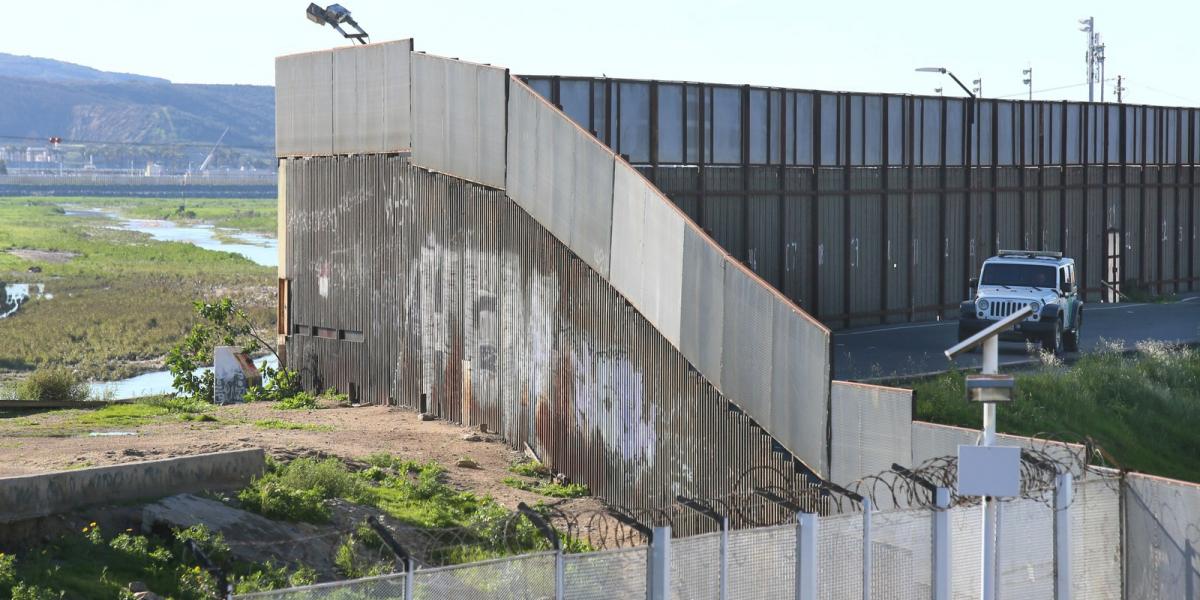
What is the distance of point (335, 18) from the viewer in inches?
1389

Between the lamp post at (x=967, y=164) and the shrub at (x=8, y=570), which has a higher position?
the lamp post at (x=967, y=164)

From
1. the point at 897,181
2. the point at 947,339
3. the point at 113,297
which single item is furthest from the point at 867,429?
the point at 113,297

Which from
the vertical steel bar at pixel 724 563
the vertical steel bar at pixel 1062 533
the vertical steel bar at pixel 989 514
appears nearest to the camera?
the vertical steel bar at pixel 724 563

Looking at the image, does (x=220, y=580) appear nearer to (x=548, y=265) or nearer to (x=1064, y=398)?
(x=548, y=265)

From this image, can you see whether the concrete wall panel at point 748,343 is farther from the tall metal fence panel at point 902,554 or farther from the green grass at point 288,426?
the green grass at point 288,426

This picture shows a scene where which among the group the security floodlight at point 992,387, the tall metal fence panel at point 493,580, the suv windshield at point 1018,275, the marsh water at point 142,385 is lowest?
the marsh water at point 142,385

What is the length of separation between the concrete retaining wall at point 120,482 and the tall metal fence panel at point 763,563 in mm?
8194

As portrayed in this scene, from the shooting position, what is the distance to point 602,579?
44.2 ft

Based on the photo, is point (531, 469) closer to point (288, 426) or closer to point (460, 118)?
point (288, 426)

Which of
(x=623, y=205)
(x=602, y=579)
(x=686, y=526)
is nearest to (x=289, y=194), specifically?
(x=623, y=205)

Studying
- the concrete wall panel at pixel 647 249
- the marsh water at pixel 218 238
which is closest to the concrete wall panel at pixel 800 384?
the concrete wall panel at pixel 647 249

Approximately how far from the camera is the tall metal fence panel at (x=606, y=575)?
43.5ft

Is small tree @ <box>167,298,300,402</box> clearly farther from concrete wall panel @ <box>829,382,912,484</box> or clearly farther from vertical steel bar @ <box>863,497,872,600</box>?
vertical steel bar @ <box>863,497,872,600</box>

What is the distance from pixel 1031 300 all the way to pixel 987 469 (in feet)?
55.4
